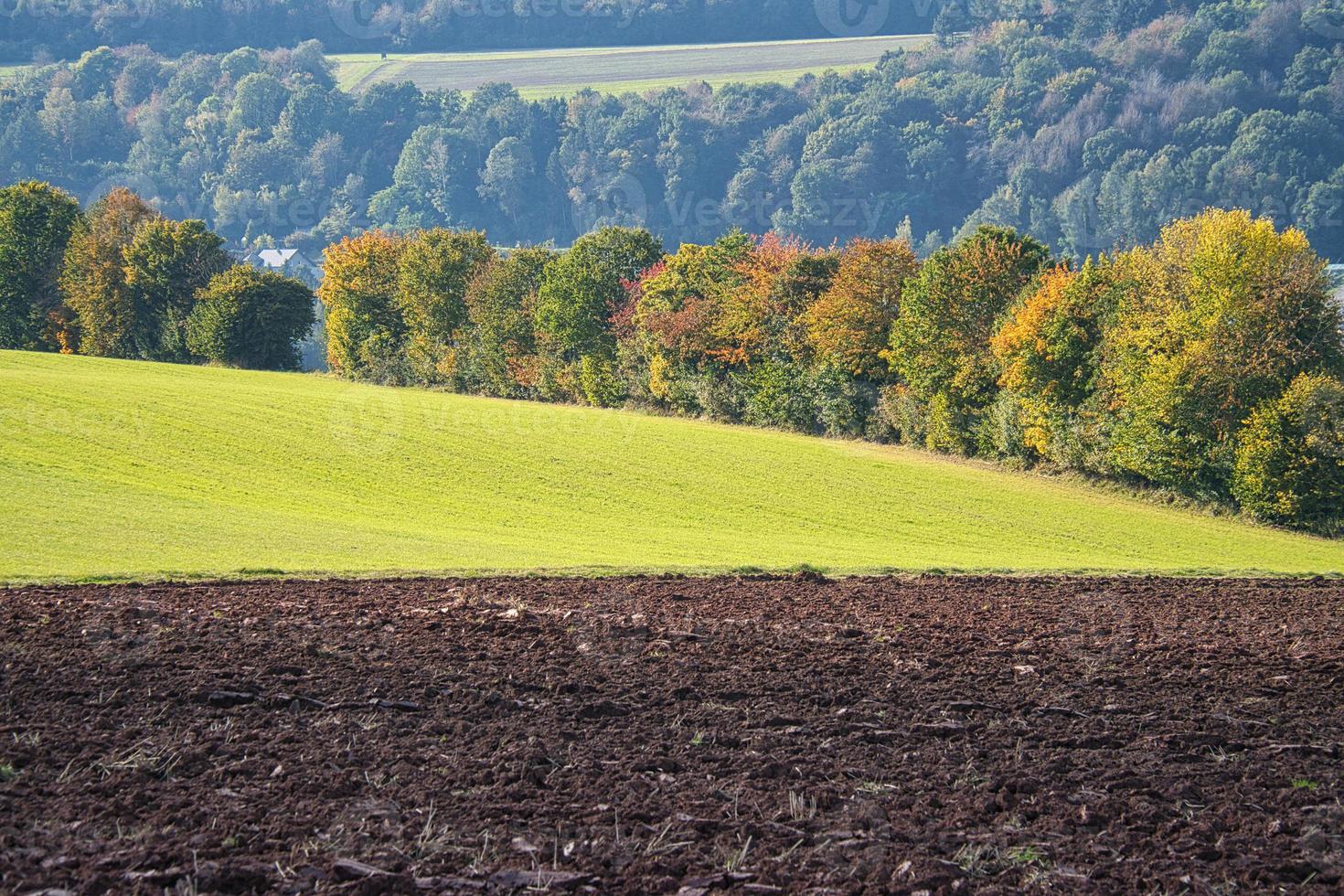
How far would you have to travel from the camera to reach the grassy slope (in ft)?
80.6

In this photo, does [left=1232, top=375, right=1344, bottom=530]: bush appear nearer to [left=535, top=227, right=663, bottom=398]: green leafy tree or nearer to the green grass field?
[left=535, top=227, right=663, bottom=398]: green leafy tree

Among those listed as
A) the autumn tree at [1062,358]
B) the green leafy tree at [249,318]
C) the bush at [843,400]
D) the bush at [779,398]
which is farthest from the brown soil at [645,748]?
the green leafy tree at [249,318]

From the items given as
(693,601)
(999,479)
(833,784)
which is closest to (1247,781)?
(833,784)

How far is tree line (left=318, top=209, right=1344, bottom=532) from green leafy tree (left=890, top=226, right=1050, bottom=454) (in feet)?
0.27

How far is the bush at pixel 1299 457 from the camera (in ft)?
118

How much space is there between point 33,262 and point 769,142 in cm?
10108

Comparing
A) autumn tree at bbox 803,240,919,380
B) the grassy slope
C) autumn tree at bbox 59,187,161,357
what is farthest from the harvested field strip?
the grassy slope

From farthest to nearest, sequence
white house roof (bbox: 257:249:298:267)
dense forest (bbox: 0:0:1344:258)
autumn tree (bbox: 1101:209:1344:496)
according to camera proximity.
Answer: white house roof (bbox: 257:249:298:267), dense forest (bbox: 0:0:1344:258), autumn tree (bbox: 1101:209:1344:496)

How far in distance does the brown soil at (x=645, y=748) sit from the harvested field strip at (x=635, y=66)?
167047 millimetres

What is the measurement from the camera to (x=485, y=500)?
3391 centimetres

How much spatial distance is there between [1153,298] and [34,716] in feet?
122

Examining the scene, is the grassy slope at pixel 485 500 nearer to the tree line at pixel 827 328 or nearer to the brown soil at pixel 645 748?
the tree line at pixel 827 328

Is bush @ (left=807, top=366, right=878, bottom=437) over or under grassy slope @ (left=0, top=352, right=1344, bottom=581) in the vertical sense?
over

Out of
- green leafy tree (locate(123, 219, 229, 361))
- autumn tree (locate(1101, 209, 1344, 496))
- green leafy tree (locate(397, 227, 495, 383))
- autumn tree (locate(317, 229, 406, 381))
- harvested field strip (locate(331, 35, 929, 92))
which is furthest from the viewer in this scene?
harvested field strip (locate(331, 35, 929, 92))
